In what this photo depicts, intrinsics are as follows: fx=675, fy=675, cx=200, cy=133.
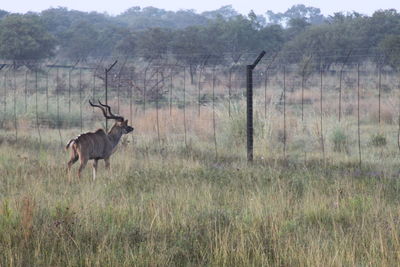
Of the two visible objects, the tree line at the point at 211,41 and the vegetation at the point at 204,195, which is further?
the tree line at the point at 211,41

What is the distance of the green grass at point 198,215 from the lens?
18.5 feet

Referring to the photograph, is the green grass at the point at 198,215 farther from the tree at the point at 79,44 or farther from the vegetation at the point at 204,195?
the tree at the point at 79,44

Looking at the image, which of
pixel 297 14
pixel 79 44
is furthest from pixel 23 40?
pixel 297 14

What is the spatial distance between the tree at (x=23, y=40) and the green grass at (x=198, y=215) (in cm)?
3409

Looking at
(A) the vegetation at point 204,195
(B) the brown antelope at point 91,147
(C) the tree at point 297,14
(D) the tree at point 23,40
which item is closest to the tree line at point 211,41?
(D) the tree at point 23,40

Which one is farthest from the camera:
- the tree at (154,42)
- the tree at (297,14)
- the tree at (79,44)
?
the tree at (297,14)

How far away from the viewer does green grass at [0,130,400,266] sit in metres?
5.64

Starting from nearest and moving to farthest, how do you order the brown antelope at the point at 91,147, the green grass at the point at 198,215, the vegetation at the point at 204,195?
the green grass at the point at 198,215 → the vegetation at the point at 204,195 → the brown antelope at the point at 91,147

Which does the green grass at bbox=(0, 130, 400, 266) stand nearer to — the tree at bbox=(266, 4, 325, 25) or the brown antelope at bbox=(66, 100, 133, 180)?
the brown antelope at bbox=(66, 100, 133, 180)

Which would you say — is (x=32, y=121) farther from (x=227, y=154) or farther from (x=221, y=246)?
(x=221, y=246)

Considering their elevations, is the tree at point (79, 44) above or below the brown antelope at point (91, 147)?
above

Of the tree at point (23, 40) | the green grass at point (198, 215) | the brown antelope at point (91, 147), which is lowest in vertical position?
the green grass at point (198, 215)

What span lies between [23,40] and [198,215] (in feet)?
129

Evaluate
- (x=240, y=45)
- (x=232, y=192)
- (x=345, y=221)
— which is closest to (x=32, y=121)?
(x=232, y=192)
